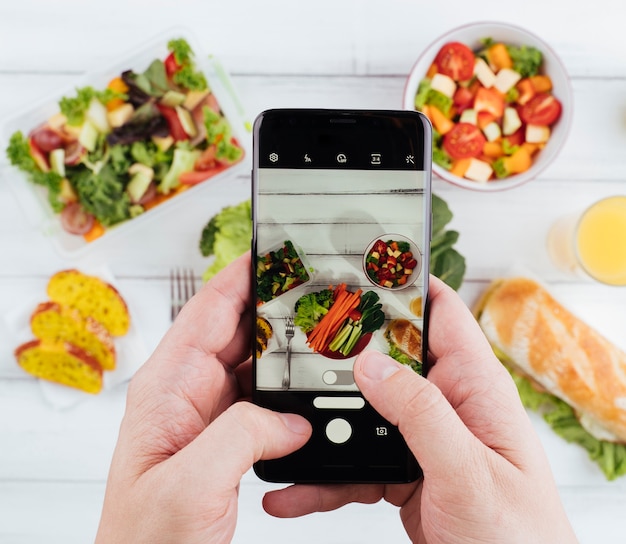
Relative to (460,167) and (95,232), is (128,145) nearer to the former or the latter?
(95,232)

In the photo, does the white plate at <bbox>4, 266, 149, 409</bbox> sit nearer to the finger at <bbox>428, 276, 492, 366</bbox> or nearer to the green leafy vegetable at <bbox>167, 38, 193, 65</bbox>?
the green leafy vegetable at <bbox>167, 38, 193, 65</bbox>

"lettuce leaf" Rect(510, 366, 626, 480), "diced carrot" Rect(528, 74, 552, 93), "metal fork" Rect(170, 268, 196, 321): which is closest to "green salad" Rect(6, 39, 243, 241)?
"metal fork" Rect(170, 268, 196, 321)

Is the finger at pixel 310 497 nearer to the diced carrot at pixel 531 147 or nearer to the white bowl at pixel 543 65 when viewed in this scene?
the white bowl at pixel 543 65

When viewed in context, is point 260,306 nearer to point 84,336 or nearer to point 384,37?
point 84,336

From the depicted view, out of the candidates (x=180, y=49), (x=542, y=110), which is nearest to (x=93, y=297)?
(x=180, y=49)

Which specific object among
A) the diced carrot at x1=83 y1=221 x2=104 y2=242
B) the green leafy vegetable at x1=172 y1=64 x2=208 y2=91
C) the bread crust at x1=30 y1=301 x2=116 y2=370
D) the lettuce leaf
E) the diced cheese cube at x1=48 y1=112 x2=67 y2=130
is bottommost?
the lettuce leaf

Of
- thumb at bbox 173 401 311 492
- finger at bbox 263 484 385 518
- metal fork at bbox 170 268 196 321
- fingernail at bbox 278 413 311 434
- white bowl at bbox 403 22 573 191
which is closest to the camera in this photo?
thumb at bbox 173 401 311 492

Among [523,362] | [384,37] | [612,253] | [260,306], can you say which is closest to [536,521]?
[260,306]
